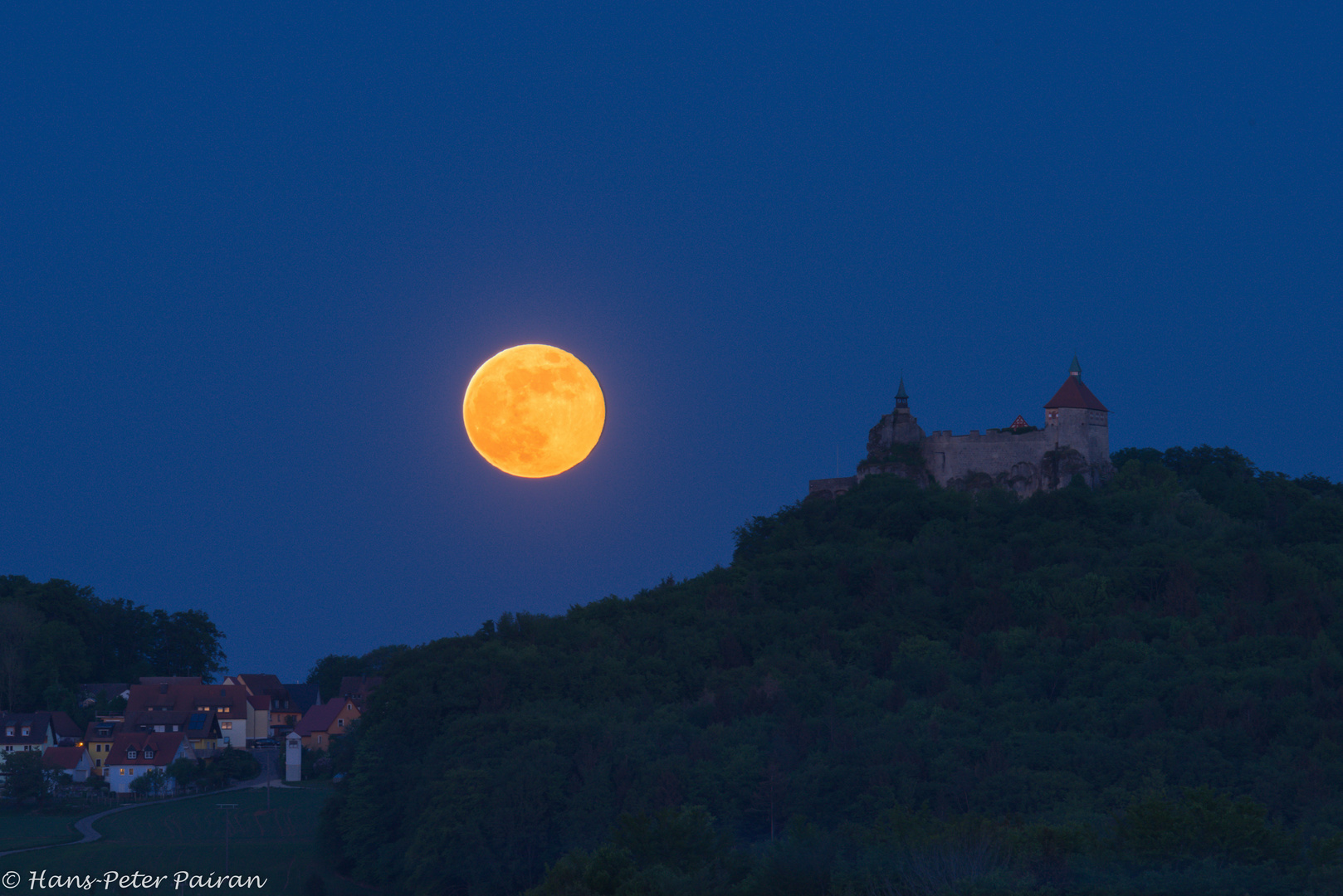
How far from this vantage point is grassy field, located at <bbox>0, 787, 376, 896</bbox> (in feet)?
167

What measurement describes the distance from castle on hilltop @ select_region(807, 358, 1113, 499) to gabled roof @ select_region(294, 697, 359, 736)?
37.4 metres

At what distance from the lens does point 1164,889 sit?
3144cm

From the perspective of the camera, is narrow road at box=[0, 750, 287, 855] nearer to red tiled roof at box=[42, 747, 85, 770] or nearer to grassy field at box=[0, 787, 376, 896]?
grassy field at box=[0, 787, 376, 896]

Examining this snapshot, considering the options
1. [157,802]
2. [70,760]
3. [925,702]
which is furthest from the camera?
[70,760]

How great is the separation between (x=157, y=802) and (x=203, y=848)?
2075cm

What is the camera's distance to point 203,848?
55.2m

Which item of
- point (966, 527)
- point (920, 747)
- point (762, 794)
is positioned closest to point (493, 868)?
point (762, 794)

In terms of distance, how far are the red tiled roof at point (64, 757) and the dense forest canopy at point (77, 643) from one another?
15.1 m

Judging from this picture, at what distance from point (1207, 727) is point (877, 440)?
31856 millimetres

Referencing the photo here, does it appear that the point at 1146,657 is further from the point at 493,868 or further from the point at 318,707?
the point at 318,707

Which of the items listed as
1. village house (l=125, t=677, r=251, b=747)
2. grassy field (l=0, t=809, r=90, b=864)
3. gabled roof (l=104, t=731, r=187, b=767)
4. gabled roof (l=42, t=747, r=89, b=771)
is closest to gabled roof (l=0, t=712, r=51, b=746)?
gabled roof (l=42, t=747, r=89, b=771)

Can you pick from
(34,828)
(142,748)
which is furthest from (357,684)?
(34,828)

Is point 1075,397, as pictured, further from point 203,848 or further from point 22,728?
point 22,728

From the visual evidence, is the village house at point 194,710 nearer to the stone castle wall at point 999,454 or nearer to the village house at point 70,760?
the village house at point 70,760
